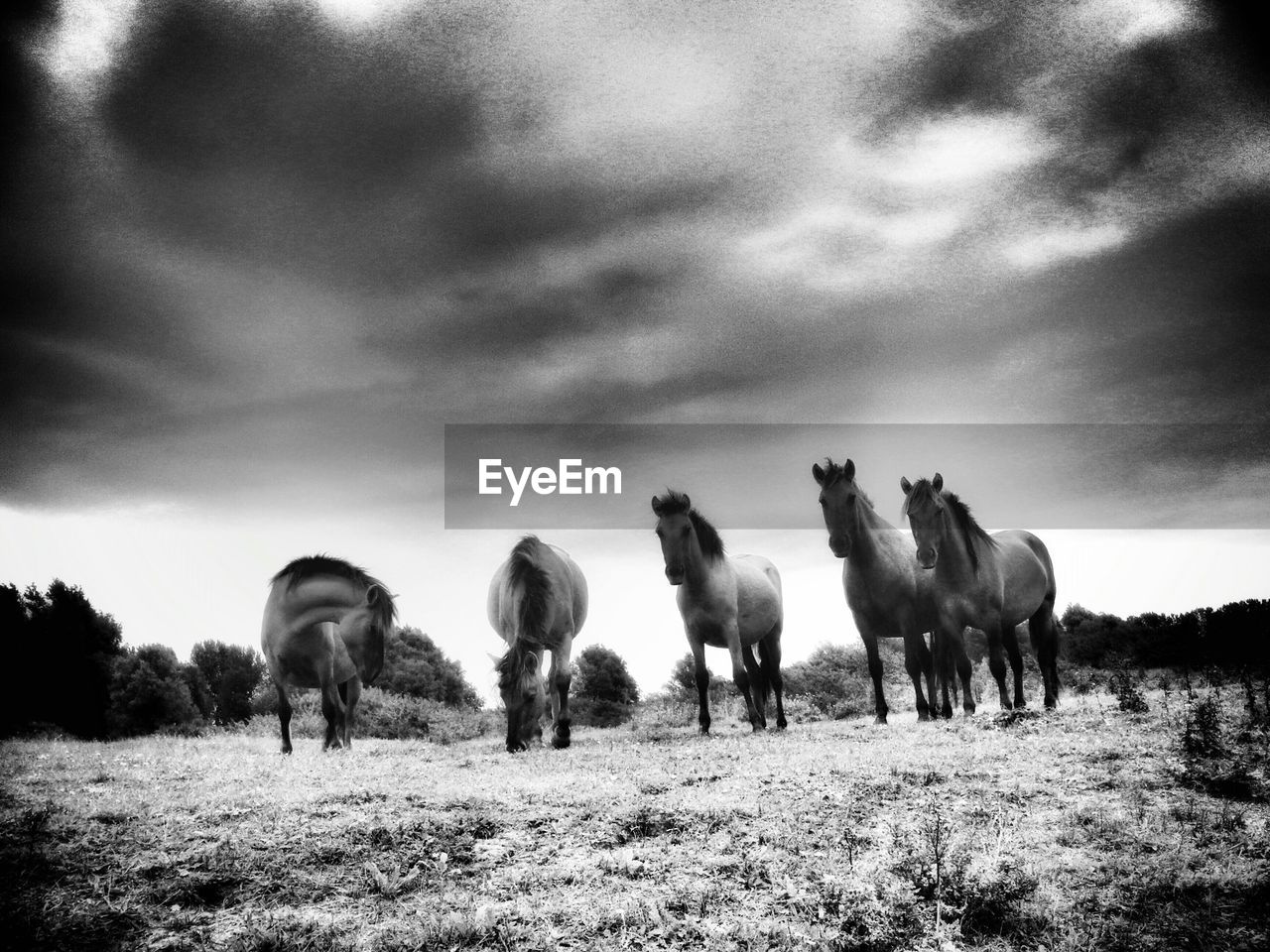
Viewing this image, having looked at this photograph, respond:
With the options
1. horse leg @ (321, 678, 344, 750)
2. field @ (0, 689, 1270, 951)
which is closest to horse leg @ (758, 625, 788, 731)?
field @ (0, 689, 1270, 951)

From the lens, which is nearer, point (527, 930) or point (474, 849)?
point (527, 930)

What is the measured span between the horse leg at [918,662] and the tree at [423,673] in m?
12.5

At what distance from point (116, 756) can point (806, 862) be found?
348 inches

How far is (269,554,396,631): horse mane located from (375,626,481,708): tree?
8.12 metres

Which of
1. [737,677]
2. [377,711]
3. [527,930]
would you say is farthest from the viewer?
[377,711]

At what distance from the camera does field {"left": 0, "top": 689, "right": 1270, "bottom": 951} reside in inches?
200

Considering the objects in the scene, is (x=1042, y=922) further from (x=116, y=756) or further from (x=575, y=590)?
(x=116, y=756)

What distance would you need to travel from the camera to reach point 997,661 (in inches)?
431

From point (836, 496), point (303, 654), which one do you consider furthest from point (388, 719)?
point (836, 496)

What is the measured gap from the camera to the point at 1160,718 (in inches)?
348

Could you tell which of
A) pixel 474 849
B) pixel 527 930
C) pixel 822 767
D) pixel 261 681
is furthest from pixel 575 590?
pixel 261 681

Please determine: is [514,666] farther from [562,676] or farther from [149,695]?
[149,695]

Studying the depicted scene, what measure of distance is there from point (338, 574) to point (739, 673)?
606 centimetres

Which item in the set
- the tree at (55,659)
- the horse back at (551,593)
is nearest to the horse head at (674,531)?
the horse back at (551,593)
